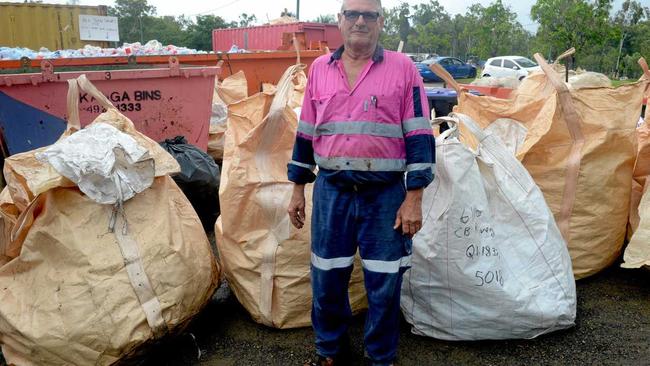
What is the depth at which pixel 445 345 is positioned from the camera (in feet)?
8.08

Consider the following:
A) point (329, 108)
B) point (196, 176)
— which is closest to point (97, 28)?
A: point (196, 176)

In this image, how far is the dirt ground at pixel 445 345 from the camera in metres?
2.35

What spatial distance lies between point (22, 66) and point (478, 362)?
12.6ft

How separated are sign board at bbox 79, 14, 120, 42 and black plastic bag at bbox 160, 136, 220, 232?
139 inches

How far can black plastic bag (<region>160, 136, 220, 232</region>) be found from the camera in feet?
11.5

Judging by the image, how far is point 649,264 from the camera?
2.69 meters

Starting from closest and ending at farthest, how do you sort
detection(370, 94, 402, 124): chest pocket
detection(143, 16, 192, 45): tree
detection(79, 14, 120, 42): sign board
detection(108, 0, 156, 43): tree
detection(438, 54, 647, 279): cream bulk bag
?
1. detection(370, 94, 402, 124): chest pocket
2. detection(438, 54, 647, 279): cream bulk bag
3. detection(79, 14, 120, 42): sign board
4. detection(143, 16, 192, 45): tree
5. detection(108, 0, 156, 43): tree

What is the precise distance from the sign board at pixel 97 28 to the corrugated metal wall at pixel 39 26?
10.9ft

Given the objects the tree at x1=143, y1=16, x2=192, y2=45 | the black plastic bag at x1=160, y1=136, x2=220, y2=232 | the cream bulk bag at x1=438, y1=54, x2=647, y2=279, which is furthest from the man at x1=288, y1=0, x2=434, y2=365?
the tree at x1=143, y1=16, x2=192, y2=45

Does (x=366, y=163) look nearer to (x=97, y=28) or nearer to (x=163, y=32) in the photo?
(x=97, y=28)

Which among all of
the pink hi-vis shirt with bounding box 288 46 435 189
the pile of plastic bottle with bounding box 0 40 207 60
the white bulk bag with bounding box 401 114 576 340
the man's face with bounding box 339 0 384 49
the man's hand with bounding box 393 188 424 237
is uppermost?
the man's face with bounding box 339 0 384 49

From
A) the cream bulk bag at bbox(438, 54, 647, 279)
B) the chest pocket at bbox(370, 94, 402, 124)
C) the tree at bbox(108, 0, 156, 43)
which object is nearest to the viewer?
the chest pocket at bbox(370, 94, 402, 124)

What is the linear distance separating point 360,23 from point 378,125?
0.39 metres

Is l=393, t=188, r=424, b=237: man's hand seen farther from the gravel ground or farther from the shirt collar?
the gravel ground
